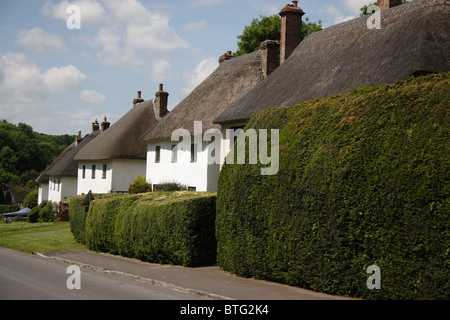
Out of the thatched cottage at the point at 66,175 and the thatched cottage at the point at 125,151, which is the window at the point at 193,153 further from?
the thatched cottage at the point at 66,175

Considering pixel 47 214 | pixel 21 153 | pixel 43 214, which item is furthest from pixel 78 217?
pixel 21 153

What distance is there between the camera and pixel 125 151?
1650 inches

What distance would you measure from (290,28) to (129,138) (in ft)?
61.8

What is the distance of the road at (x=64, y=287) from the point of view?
10.3 meters

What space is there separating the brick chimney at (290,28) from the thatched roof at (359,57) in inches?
58.7

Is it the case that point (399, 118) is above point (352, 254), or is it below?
above

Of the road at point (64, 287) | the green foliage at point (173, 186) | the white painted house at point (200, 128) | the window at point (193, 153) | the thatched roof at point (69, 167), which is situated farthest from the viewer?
the thatched roof at point (69, 167)

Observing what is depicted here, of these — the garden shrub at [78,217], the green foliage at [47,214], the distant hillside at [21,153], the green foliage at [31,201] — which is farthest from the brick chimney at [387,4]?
the distant hillside at [21,153]

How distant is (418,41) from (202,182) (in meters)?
15.4

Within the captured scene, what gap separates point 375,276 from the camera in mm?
9484

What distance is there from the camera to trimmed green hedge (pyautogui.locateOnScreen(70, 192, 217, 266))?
1505 centimetres

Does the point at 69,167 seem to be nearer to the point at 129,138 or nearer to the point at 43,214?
the point at 43,214

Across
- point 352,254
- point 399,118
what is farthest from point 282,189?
point 399,118
